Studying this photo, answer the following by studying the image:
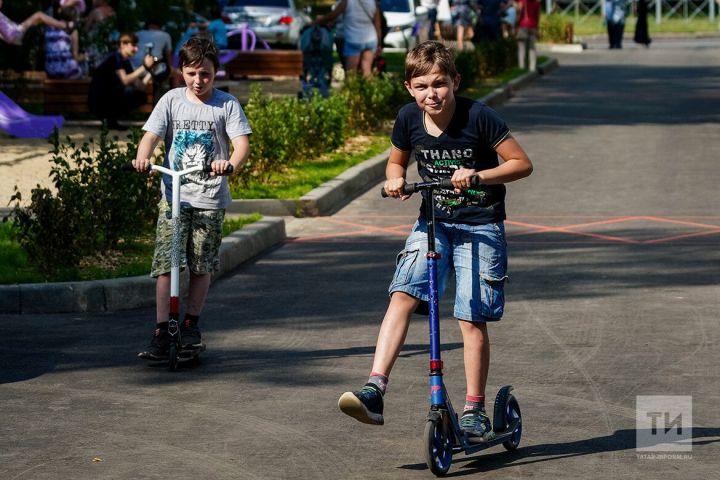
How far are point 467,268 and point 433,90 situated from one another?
2.36 feet

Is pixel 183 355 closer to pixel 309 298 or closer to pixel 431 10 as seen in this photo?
pixel 309 298

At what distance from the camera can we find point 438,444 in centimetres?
600

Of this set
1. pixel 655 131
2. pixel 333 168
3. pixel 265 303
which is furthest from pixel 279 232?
pixel 655 131

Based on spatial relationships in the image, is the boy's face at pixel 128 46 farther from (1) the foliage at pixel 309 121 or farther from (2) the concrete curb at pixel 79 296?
(2) the concrete curb at pixel 79 296

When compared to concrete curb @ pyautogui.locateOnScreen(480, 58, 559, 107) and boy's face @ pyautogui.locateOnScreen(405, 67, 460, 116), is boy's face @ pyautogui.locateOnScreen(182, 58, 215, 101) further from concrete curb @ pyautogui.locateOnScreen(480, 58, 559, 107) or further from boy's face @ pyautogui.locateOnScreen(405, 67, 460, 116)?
concrete curb @ pyautogui.locateOnScreen(480, 58, 559, 107)

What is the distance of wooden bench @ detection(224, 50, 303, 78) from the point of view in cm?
2819

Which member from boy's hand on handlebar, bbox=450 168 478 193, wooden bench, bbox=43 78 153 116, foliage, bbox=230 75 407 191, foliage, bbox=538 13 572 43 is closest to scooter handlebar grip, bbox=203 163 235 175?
boy's hand on handlebar, bbox=450 168 478 193

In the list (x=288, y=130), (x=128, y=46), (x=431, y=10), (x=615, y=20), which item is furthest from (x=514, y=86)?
(x=615, y=20)

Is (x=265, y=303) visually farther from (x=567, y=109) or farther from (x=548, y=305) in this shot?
(x=567, y=109)

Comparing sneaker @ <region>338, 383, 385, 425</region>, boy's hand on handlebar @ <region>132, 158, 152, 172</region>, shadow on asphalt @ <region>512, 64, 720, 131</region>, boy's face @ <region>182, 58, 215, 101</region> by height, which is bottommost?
shadow on asphalt @ <region>512, 64, 720, 131</region>

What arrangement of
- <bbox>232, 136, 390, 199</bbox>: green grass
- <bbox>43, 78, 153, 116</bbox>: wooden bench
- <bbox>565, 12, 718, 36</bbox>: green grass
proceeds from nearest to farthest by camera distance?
<bbox>232, 136, 390, 199</bbox>: green grass, <bbox>43, 78, 153, 116</bbox>: wooden bench, <bbox>565, 12, 718, 36</bbox>: green grass

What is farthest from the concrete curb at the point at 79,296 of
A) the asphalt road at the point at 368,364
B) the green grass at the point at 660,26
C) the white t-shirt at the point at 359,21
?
the green grass at the point at 660,26

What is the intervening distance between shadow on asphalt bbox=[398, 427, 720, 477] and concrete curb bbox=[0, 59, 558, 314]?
153 inches

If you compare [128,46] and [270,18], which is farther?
[270,18]
